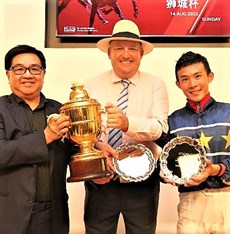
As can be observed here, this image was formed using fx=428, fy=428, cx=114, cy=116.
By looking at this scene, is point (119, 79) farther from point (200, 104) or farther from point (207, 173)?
point (207, 173)

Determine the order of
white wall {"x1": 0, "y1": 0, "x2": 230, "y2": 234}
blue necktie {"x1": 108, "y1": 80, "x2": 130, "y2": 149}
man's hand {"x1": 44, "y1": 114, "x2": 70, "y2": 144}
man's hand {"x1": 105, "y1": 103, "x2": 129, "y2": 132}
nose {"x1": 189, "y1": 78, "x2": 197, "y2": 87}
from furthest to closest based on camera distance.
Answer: white wall {"x1": 0, "y1": 0, "x2": 230, "y2": 234} < blue necktie {"x1": 108, "y1": 80, "x2": 130, "y2": 149} < nose {"x1": 189, "y1": 78, "x2": 197, "y2": 87} < man's hand {"x1": 105, "y1": 103, "x2": 129, "y2": 132} < man's hand {"x1": 44, "y1": 114, "x2": 70, "y2": 144}

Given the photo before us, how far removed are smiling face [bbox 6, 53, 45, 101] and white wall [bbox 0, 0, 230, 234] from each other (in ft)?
3.43

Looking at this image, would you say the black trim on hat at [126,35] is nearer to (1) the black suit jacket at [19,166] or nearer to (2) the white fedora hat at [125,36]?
(2) the white fedora hat at [125,36]

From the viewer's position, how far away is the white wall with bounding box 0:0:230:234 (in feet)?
8.86

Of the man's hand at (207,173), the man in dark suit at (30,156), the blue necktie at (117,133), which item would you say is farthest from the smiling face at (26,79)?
the man's hand at (207,173)

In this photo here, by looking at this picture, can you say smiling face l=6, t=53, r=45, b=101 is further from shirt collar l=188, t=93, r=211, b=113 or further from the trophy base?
shirt collar l=188, t=93, r=211, b=113

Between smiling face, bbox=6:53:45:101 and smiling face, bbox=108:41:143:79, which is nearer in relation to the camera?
smiling face, bbox=6:53:45:101

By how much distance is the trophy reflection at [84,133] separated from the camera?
1584mm

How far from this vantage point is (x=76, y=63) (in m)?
2.76

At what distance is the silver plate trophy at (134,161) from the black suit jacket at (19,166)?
0.32 meters

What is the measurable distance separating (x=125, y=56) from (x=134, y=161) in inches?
18.2

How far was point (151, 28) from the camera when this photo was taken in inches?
107

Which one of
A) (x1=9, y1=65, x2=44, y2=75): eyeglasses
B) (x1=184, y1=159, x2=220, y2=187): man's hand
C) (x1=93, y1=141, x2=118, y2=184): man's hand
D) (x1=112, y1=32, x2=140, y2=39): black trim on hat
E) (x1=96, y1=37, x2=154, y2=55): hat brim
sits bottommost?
(x1=184, y1=159, x2=220, y2=187): man's hand

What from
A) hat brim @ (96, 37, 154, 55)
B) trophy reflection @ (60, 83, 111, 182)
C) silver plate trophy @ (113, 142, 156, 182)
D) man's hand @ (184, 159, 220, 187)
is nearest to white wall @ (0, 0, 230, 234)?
hat brim @ (96, 37, 154, 55)
